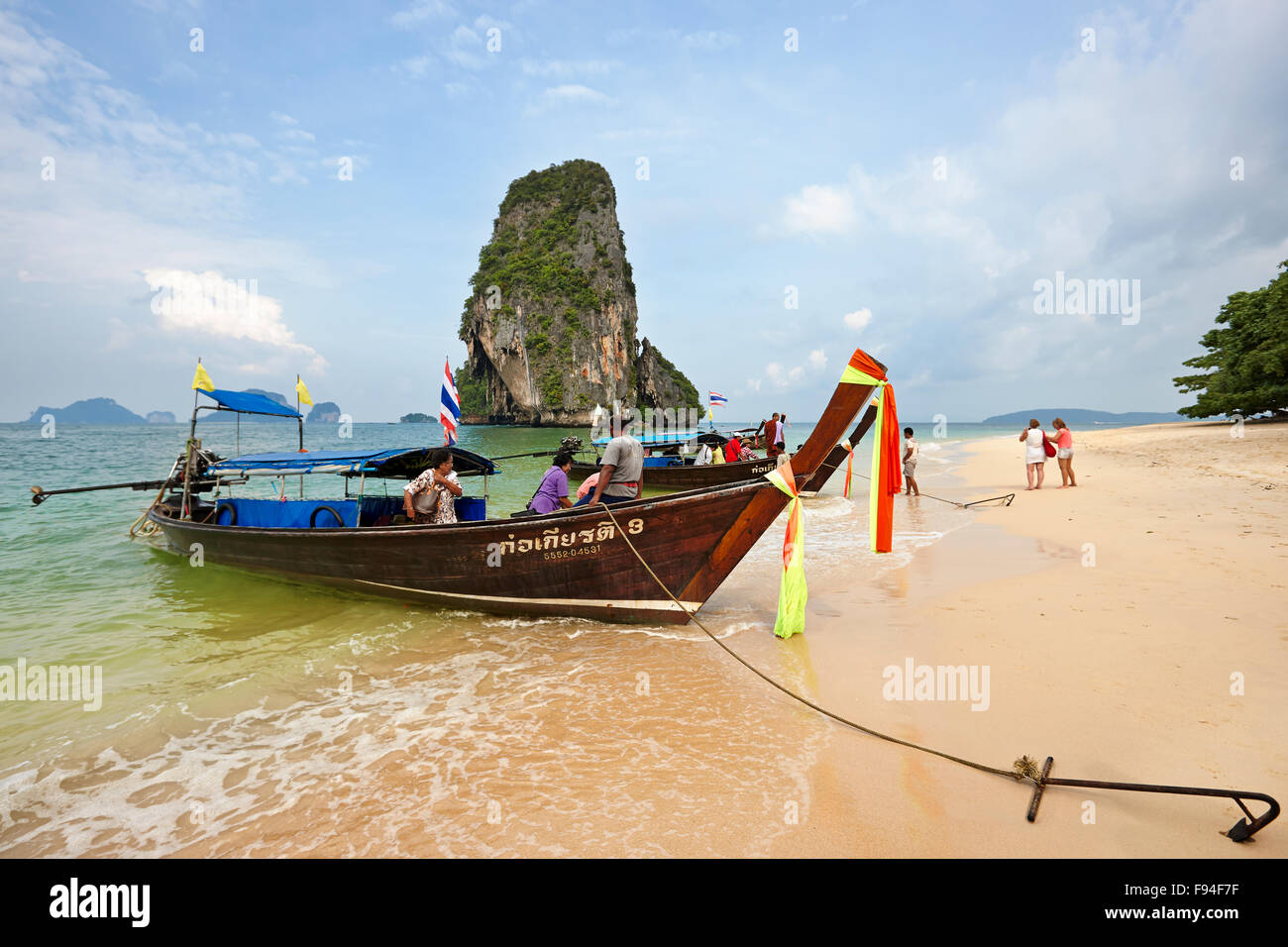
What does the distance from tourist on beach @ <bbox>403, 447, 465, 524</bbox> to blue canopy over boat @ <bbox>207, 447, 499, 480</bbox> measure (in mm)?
310

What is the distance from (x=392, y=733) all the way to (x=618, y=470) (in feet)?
10.7

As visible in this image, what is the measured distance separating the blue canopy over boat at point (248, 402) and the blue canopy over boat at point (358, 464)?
4.09 ft

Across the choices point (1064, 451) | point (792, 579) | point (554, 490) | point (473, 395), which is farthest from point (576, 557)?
point (473, 395)

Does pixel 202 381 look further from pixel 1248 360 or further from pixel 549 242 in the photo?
pixel 549 242

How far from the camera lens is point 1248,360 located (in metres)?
21.6

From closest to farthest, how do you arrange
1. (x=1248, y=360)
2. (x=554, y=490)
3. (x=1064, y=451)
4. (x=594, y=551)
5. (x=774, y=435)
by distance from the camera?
(x=594, y=551), (x=554, y=490), (x=1064, y=451), (x=774, y=435), (x=1248, y=360)

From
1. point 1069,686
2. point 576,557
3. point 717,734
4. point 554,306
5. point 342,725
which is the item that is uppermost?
point 554,306

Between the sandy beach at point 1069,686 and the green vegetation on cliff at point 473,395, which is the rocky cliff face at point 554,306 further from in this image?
the sandy beach at point 1069,686

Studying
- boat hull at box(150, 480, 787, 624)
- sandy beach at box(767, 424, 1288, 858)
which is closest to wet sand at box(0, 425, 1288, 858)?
sandy beach at box(767, 424, 1288, 858)

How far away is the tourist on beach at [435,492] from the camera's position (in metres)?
6.90

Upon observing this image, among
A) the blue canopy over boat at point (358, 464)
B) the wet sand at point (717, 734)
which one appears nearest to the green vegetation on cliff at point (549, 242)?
the blue canopy over boat at point (358, 464)
